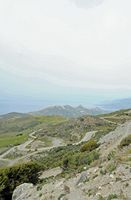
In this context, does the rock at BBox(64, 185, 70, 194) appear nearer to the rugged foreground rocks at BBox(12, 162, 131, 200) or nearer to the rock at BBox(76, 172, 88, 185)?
the rugged foreground rocks at BBox(12, 162, 131, 200)

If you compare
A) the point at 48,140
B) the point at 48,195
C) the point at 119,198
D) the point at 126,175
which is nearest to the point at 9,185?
the point at 48,195

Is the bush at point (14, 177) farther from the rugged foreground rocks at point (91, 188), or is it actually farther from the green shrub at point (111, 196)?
the green shrub at point (111, 196)

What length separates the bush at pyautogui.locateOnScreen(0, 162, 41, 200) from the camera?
34.6 m

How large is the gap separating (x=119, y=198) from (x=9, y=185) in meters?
18.7

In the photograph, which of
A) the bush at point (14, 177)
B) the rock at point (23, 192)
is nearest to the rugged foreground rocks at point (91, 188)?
the rock at point (23, 192)

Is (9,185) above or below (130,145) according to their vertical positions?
below

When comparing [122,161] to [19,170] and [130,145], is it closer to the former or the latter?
[130,145]

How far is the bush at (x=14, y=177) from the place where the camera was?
34625 mm

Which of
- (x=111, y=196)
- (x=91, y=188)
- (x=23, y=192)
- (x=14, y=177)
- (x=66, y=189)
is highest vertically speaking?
(x=111, y=196)

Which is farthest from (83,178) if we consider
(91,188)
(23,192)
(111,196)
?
(111,196)

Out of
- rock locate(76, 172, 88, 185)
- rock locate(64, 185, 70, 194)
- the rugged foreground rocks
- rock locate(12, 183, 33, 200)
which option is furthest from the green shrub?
rock locate(12, 183, 33, 200)

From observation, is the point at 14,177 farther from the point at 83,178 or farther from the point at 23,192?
the point at 83,178

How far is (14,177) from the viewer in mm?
36125

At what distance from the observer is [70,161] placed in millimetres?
40500
